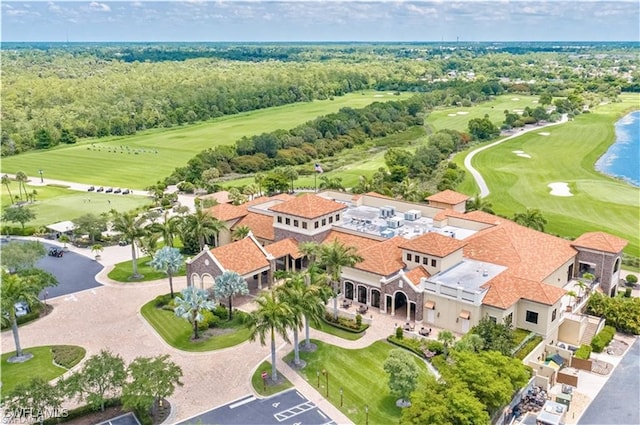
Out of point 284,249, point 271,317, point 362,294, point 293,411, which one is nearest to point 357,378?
point 293,411

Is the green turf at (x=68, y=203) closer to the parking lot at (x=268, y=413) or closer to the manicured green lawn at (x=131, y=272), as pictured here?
the manicured green lawn at (x=131, y=272)

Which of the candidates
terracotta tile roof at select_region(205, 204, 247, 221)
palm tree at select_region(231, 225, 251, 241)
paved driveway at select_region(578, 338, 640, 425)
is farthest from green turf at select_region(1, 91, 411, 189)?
paved driveway at select_region(578, 338, 640, 425)

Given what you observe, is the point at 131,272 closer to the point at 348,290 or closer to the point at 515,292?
the point at 348,290

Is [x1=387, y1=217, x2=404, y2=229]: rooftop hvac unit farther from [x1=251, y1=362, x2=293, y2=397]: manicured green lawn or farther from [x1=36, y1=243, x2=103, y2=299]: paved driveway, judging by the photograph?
[x1=36, y1=243, x2=103, y2=299]: paved driveway

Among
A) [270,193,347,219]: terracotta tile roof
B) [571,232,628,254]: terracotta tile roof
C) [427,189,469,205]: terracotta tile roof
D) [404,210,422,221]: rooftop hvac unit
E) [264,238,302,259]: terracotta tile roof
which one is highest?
[270,193,347,219]: terracotta tile roof

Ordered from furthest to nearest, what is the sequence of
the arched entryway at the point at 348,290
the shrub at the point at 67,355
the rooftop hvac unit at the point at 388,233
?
the rooftop hvac unit at the point at 388,233 < the arched entryway at the point at 348,290 < the shrub at the point at 67,355

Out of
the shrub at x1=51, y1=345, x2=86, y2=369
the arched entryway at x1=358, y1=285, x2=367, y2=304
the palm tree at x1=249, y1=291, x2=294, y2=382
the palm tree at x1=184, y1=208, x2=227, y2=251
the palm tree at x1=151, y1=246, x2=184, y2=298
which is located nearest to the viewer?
the palm tree at x1=249, y1=291, x2=294, y2=382

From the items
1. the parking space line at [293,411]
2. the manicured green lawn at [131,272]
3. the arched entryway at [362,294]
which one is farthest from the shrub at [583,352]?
the manicured green lawn at [131,272]
